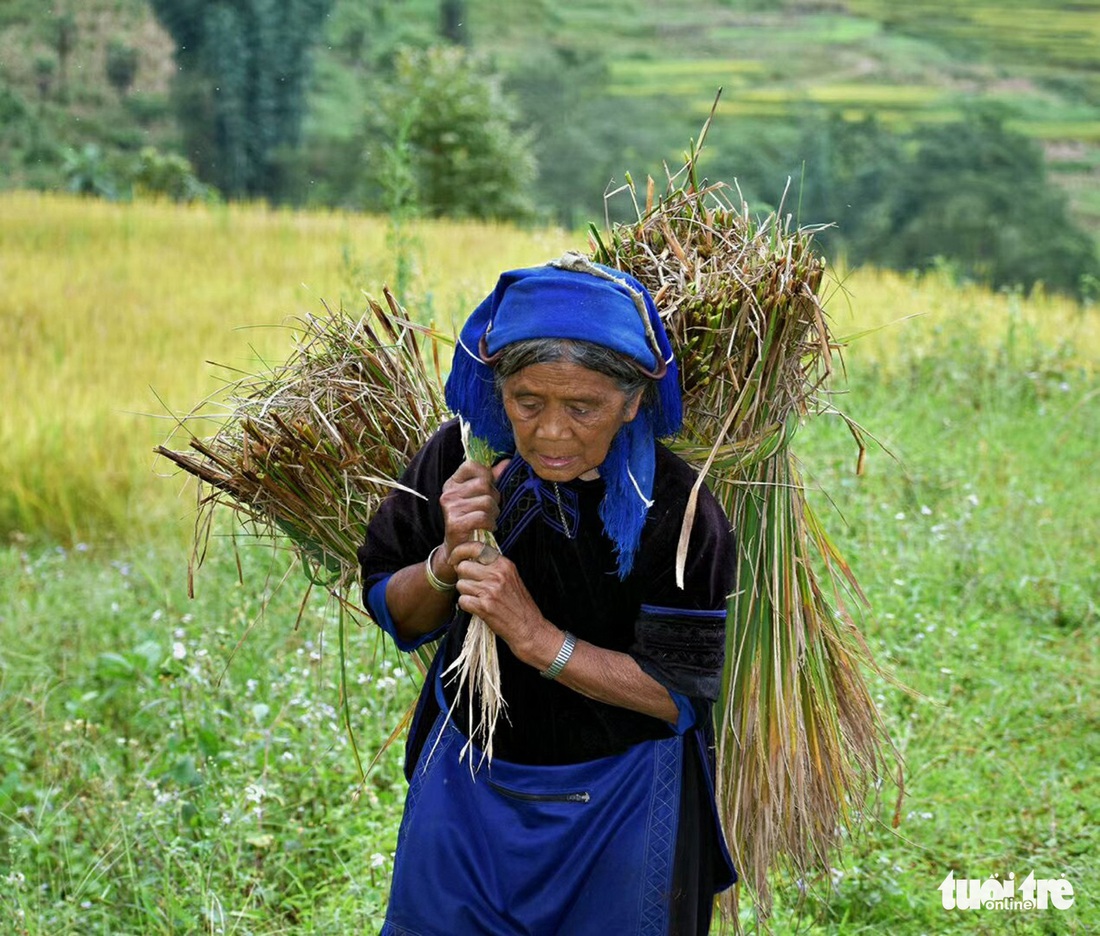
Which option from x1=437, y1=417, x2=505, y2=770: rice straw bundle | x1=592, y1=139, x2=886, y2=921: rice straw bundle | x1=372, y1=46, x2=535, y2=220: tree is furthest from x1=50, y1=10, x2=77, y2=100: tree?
x1=437, y1=417, x2=505, y2=770: rice straw bundle

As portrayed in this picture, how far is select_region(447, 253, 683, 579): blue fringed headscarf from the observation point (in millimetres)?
1793

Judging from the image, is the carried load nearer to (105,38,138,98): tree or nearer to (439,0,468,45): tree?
(105,38,138,98): tree

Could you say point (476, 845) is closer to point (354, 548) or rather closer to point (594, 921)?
point (594, 921)

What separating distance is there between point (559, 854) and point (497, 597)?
398mm

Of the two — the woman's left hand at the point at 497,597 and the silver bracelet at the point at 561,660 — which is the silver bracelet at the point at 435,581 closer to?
the woman's left hand at the point at 497,597

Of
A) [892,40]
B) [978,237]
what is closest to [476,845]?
[978,237]

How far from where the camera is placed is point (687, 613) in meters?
1.89

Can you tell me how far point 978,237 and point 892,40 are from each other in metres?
35.1

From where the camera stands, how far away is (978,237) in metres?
35.3

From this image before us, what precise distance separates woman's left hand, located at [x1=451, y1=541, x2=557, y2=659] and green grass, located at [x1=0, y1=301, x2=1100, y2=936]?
770 mm

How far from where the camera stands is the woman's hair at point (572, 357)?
1800 mm

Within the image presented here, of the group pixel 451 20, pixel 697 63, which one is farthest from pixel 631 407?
pixel 697 63

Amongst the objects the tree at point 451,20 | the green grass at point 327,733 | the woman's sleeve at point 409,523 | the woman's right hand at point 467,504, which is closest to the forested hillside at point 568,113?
the tree at point 451,20

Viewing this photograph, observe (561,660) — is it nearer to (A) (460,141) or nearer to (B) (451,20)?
(A) (460,141)
